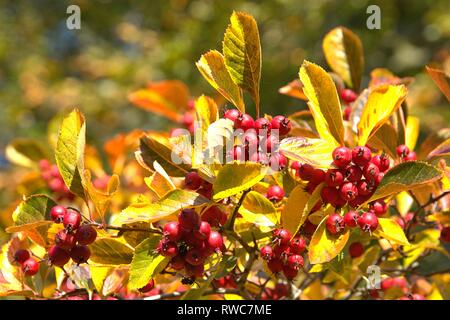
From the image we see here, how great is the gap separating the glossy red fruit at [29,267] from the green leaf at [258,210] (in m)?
0.41

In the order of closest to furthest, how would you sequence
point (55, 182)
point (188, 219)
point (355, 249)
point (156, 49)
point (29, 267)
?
1. point (188, 219)
2. point (29, 267)
3. point (355, 249)
4. point (55, 182)
5. point (156, 49)

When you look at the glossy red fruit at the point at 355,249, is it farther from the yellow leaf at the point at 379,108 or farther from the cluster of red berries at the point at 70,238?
the cluster of red berries at the point at 70,238

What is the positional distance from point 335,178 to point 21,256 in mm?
578

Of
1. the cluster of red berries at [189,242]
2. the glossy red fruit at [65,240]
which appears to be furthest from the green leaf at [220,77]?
the glossy red fruit at [65,240]

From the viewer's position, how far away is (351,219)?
35.3 inches

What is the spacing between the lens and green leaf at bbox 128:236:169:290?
863mm

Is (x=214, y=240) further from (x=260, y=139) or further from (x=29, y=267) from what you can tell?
(x=29, y=267)

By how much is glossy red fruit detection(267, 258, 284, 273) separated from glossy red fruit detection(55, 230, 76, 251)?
0.31m

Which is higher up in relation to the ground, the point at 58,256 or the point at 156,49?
the point at 156,49

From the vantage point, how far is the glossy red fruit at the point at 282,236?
903 mm

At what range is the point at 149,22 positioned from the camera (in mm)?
5832

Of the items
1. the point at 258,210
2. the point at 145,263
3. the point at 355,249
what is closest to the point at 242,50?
the point at 258,210

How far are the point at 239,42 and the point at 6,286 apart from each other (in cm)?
60

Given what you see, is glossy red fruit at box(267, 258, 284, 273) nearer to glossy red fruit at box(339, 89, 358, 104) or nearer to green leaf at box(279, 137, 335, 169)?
green leaf at box(279, 137, 335, 169)
